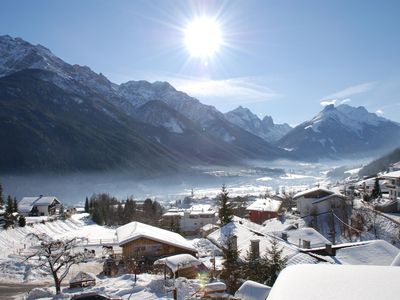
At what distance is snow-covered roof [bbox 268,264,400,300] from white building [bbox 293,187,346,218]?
62849 mm

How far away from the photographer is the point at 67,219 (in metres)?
102

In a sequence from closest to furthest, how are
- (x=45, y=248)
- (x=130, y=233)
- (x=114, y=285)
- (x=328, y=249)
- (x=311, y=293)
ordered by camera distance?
(x=311, y=293), (x=114, y=285), (x=45, y=248), (x=328, y=249), (x=130, y=233)

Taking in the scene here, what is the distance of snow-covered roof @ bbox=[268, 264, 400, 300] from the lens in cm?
442

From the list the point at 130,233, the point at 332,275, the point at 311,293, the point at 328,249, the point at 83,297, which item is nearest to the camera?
the point at 311,293

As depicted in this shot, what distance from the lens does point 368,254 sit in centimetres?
3192

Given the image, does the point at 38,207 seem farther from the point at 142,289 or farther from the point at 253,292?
the point at 253,292

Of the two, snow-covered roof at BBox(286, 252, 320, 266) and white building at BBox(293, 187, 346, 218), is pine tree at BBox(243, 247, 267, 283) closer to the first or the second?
snow-covered roof at BBox(286, 252, 320, 266)

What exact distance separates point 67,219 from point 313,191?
6559 cm

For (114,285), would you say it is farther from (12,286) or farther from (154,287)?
(12,286)

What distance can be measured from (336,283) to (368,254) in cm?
3053

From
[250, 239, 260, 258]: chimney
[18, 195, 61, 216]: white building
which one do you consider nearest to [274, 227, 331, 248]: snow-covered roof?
[250, 239, 260, 258]: chimney

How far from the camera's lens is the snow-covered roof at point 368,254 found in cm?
3069

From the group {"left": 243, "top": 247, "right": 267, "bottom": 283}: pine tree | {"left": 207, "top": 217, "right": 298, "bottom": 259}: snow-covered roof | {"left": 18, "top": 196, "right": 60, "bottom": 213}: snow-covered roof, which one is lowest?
{"left": 243, "top": 247, "right": 267, "bottom": 283}: pine tree

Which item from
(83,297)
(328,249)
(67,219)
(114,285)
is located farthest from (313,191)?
(67,219)
